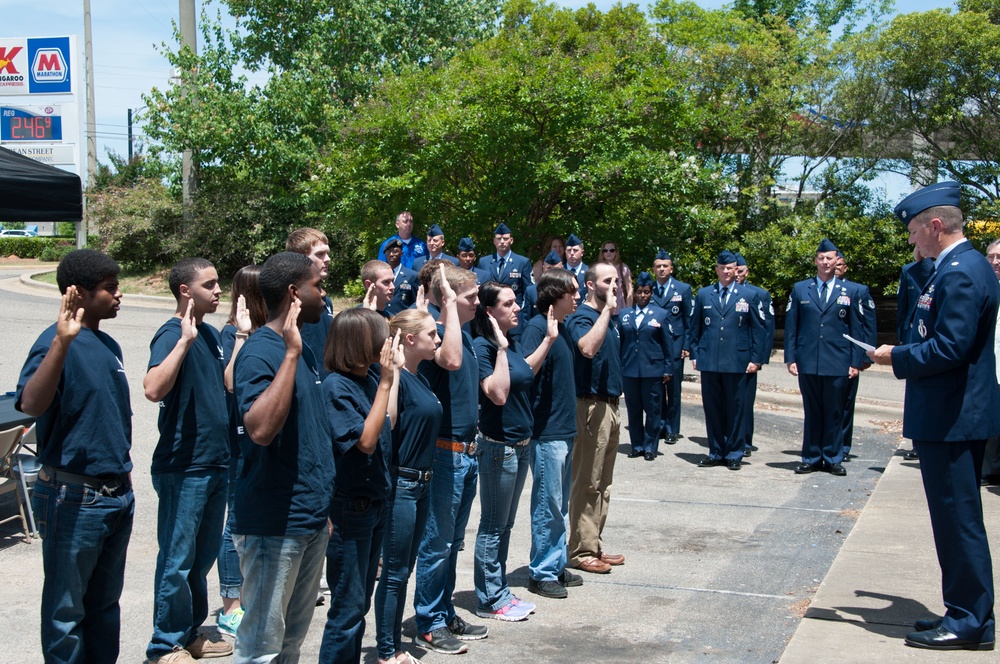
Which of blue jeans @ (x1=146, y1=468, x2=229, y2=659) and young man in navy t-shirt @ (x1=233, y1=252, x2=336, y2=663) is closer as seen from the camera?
young man in navy t-shirt @ (x1=233, y1=252, x2=336, y2=663)

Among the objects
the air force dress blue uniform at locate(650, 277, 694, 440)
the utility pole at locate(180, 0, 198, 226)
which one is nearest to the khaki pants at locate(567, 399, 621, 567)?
the air force dress blue uniform at locate(650, 277, 694, 440)

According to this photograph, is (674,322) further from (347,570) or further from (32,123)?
(32,123)

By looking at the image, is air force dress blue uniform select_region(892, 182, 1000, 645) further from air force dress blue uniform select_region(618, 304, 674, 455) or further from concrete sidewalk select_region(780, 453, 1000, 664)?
air force dress blue uniform select_region(618, 304, 674, 455)

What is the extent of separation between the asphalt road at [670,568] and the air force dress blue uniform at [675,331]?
32 centimetres

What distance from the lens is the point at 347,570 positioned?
13.7 feet

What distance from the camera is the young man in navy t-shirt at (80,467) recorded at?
4.08 meters

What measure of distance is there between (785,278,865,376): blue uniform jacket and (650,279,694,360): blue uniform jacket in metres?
1.34

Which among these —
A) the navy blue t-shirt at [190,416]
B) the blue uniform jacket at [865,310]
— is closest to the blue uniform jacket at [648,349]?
the blue uniform jacket at [865,310]

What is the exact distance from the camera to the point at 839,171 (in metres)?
18.5

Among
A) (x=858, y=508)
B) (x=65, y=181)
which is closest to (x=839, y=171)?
(x=858, y=508)

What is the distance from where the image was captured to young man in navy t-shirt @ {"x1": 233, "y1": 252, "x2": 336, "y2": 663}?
3703mm

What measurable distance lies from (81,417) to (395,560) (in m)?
1.52

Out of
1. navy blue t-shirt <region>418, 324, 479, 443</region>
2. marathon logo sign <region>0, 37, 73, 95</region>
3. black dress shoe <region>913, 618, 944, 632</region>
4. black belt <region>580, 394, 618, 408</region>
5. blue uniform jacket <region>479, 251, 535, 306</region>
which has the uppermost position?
marathon logo sign <region>0, 37, 73, 95</region>

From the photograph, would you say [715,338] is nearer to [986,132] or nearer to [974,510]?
[974,510]
